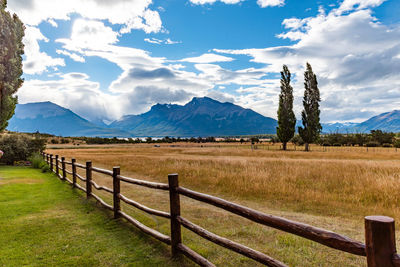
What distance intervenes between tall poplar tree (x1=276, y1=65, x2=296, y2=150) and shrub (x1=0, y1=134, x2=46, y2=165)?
43.9 metres

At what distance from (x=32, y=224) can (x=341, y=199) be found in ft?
37.6

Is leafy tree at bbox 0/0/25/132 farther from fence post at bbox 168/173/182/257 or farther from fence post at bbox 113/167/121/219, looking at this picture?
fence post at bbox 168/173/182/257

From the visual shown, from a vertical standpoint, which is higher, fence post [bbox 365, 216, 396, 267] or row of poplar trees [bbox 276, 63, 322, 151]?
row of poplar trees [bbox 276, 63, 322, 151]

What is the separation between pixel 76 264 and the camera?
4945 mm

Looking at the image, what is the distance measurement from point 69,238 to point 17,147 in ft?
79.3

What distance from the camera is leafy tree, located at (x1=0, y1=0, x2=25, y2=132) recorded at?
14.1 metres

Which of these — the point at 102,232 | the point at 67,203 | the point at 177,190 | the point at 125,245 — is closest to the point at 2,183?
the point at 67,203

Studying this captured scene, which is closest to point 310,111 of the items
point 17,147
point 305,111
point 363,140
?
point 305,111

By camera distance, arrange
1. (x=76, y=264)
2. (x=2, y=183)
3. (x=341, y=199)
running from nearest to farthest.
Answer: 1. (x=76, y=264)
2. (x=341, y=199)
3. (x=2, y=183)

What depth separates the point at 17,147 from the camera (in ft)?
82.0

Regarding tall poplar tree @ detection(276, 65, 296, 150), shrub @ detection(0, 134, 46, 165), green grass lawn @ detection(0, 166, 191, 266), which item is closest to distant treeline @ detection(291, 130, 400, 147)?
tall poplar tree @ detection(276, 65, 296, 150)

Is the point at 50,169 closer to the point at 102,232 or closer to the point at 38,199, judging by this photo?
the point at 38,199

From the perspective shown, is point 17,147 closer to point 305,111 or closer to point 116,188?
point 116,188

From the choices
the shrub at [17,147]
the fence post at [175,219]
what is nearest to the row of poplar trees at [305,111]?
the shrub at [17,147]
